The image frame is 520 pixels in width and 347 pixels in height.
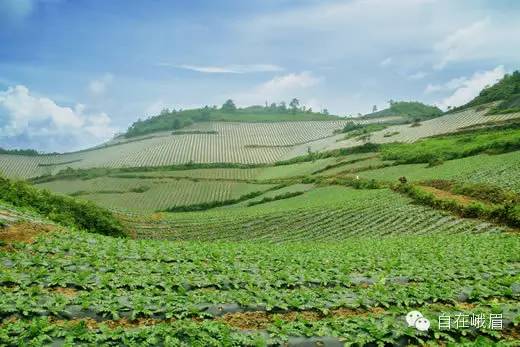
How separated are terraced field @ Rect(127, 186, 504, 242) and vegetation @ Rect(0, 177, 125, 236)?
640 centimetres

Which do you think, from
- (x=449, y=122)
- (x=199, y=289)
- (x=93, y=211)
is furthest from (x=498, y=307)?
(x=449, y=122)

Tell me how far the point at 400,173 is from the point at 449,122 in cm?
4899

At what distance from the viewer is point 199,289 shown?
15.9 metres

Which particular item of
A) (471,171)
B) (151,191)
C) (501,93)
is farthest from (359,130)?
(471,171)

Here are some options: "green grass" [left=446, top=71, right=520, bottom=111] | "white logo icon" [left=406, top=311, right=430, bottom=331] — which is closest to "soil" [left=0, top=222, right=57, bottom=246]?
"white logo icon" [left=406, top=311, right=430, bottom=331]

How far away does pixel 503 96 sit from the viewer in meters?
118

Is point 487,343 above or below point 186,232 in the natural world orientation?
above

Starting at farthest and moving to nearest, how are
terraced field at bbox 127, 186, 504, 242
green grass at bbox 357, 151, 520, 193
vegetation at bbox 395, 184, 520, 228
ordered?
green grass at bbox 357, 151, 520, 193 → terraced field at bbox 127, 186, 504, 242 → vegetation at bbox 395, 184, 520, 228

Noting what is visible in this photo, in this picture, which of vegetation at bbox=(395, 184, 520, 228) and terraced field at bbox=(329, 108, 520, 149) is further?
terraced field at bbox=(329, 108, 520, 149)

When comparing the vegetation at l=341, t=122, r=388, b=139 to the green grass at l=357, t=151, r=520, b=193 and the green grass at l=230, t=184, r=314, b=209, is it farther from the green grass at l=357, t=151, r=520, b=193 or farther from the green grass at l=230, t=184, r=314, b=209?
the green grass at l=357, t=151, r=520, b=193

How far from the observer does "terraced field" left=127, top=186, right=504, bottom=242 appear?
4147 cm

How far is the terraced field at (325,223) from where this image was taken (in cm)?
4147

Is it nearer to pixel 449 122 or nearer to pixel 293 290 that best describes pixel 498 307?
pixel 293 290

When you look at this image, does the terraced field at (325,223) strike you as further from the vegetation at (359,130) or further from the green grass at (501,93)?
the green grass at (501,93)
